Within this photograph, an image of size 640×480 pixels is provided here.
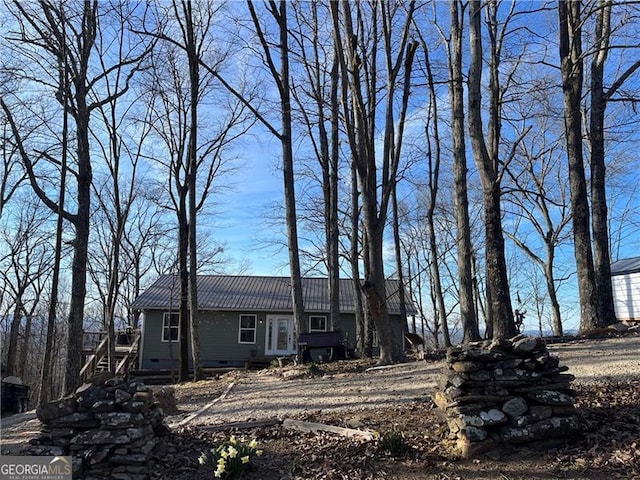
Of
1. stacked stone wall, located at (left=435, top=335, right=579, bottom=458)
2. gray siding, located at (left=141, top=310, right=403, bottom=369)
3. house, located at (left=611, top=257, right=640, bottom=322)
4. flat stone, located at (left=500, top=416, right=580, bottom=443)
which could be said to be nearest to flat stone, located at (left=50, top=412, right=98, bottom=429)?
stacked stone wall, located at (left=435, top=335, right=579, bottom=458)

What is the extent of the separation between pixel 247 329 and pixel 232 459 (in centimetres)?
1642

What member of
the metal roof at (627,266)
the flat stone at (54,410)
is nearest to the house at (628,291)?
the metal roof at (627,266)

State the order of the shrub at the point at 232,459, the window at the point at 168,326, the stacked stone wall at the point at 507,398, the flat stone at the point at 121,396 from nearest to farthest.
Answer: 1. the shrub at the point at 232,459
2. the stacked stone wall at the point at 507,398
3. the flat stone at the point at 121,396
4. the window at the point at 168,326

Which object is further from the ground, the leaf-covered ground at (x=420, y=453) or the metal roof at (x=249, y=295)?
the metal roof at (x=249, y=295)

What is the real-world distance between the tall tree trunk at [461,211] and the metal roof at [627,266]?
13.0 metres

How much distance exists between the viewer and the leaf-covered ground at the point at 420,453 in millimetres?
4266

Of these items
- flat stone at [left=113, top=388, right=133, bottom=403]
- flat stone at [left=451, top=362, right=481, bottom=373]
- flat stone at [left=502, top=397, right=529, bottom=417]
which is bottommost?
flat stone at [left=502, top=397, right=529, bottom=417]

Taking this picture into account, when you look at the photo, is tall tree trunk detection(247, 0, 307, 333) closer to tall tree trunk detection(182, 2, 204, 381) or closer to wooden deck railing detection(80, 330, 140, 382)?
tall tree trunk detection(182, 2, 204, 381)

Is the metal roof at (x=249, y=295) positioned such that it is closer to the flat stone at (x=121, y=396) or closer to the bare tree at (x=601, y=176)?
the bare tree at (x=601, y=176)

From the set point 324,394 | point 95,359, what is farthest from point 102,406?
point 95,359

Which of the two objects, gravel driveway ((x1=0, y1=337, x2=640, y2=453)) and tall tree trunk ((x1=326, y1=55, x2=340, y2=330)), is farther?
tall tree trunk ((x1=326, y1=55, x2=340, y2=330))

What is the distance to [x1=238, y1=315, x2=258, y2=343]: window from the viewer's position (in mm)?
20573

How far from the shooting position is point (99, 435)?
4996 millimetres

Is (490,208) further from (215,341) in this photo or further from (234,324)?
(215,341)
